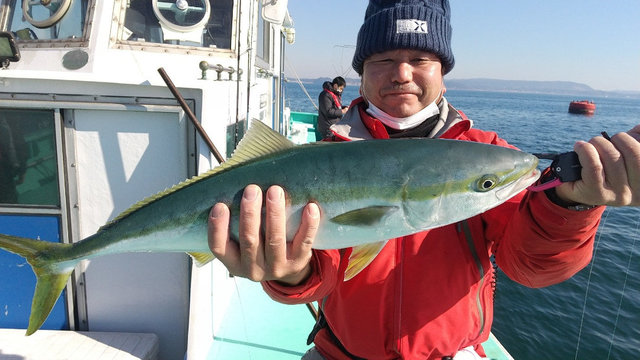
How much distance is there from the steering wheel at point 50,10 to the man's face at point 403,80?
165 inches

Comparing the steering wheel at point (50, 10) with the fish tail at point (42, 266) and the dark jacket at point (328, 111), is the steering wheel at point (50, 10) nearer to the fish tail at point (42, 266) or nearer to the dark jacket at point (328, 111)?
the fish tail at point (42, 266)

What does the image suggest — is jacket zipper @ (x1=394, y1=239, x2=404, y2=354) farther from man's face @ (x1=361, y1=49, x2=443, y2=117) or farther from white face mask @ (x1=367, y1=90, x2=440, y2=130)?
man's face @ (x1=361, y1=49, x2=443, y2=117)

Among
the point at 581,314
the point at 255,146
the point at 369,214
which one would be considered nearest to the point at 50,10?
the point at 255,146

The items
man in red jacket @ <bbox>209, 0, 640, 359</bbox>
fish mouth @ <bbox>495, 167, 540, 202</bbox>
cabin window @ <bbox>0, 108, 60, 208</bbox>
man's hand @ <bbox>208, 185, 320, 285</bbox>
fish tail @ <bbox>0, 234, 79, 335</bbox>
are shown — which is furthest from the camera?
cabin window @ <bbox>0, 108, 60, 208</bbox>

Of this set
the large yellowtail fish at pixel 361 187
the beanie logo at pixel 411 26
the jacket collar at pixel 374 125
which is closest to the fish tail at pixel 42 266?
the large yellowtail fish at pixel 361 187

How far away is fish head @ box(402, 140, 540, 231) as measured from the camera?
179 cm

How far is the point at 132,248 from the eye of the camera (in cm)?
205

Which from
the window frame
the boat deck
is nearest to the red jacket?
the boat deck

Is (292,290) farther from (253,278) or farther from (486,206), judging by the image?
(486,206)

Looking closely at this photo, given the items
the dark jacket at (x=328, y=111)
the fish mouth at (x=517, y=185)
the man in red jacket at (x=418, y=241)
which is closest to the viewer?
the man in red jacket at (x=418, y=241)

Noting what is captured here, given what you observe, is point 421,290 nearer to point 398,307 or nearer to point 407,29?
point 398,307

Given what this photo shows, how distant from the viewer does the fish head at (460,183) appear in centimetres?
179

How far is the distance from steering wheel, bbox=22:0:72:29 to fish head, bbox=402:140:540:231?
16.0ft

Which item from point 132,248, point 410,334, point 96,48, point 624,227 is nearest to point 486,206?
point 410,334
